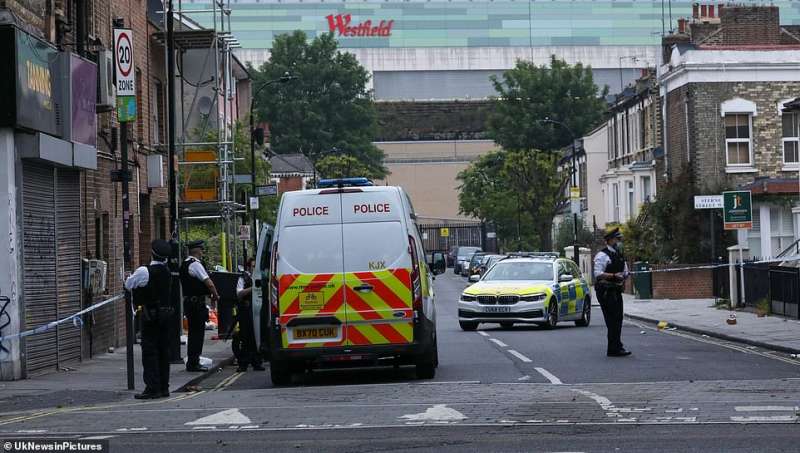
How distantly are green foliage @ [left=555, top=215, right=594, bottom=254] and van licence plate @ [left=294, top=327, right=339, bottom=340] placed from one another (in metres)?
51.3

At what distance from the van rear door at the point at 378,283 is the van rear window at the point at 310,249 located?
0.45 feet

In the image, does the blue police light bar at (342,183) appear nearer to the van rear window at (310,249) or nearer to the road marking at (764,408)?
the van rear window at (310,249)

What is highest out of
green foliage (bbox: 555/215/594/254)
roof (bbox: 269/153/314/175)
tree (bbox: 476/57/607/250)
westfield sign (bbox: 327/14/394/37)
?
westfield sign (bbox: 327/14/394/37)

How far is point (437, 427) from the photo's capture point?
40.0 ft

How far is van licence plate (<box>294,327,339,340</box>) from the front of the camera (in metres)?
17.4

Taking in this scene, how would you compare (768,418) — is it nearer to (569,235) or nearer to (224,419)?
(224,419)

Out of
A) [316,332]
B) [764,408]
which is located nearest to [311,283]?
[316,332]

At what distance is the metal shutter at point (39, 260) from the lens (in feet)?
66.6

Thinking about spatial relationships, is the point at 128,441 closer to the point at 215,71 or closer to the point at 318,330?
the point at 318,330

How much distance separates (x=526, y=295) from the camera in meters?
29.4

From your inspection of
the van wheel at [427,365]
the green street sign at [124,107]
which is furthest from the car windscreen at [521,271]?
the green street sign at [124,107]

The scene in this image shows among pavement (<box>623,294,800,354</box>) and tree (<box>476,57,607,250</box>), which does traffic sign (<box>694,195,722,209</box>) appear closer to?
pavement (<box>623,294,800,354</box>)

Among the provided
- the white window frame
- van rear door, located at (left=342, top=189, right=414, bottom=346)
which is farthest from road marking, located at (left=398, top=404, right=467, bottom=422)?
the white window frame

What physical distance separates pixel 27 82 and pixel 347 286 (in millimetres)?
5821
